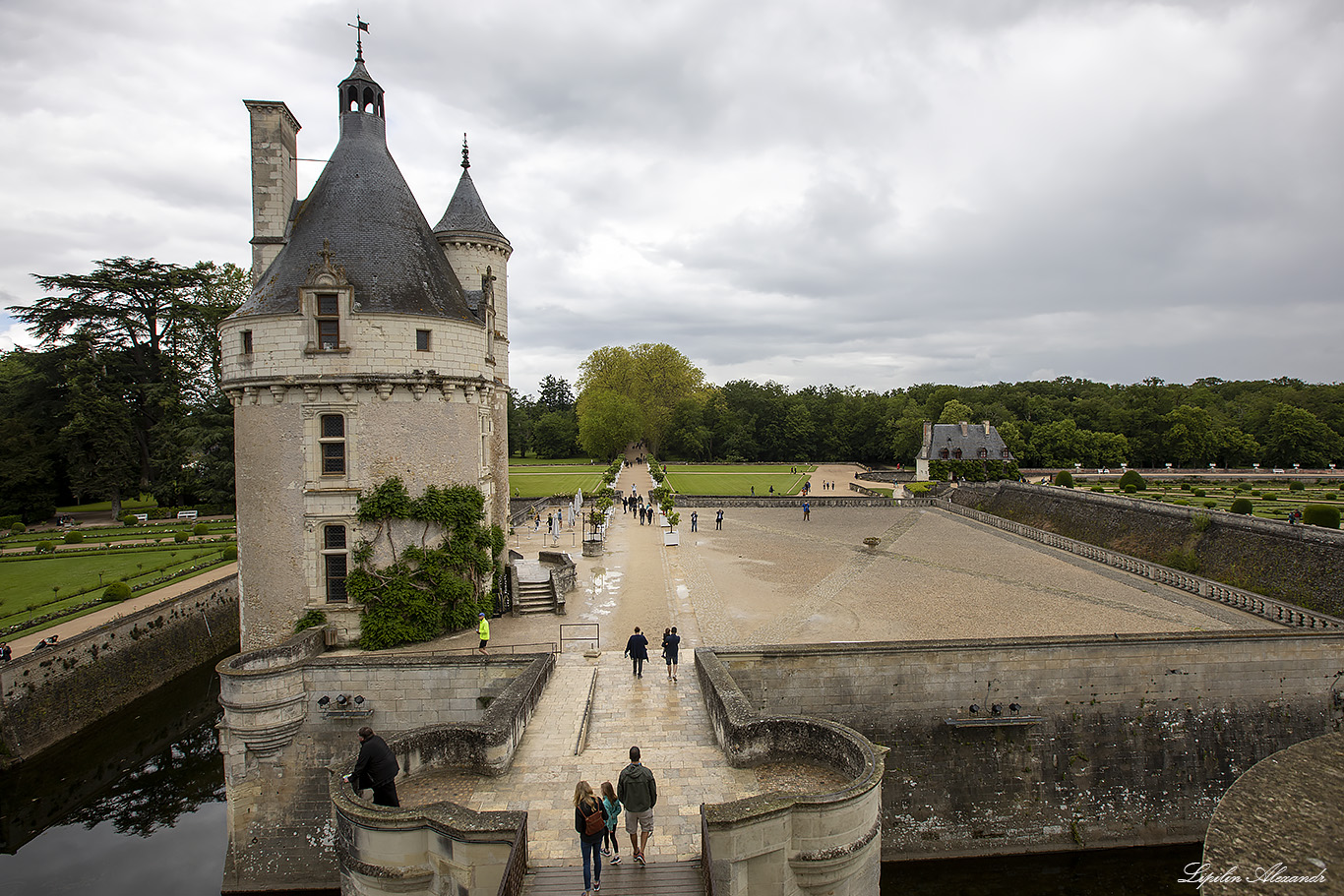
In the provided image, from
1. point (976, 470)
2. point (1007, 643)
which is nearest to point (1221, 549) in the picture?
point (1007, 643)

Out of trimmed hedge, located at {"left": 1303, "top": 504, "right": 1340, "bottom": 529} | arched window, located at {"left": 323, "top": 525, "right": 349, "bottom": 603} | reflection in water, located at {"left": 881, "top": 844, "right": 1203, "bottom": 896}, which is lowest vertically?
reflection in water, located at {"left": 881, "top": 844, "right": 1203, "bottom": 896}

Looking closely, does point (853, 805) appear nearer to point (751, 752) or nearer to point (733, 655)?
point (751, 752)

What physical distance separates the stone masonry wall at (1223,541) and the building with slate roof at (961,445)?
25.7 m

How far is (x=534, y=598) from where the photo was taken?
68.0 ft

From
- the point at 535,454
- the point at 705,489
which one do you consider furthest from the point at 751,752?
the point at 535,454

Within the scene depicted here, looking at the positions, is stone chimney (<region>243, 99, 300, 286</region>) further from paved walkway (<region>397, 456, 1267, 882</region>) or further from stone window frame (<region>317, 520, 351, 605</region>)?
paved walkway (<region>397, 456, 1267, 882</region>)

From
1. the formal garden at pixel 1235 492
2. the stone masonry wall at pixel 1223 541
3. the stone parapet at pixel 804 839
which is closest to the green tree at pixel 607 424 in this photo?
the formal garden at pixel 1235 492

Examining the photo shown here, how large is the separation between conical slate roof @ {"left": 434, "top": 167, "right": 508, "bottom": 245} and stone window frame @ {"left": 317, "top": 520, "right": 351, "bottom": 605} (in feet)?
31.3

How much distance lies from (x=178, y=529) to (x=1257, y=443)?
101m

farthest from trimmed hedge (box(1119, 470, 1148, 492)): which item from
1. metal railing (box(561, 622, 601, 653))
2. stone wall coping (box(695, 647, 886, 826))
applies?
stone wall coping (box(695, 647, 886, 826))

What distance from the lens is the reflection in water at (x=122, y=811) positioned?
13.9 m

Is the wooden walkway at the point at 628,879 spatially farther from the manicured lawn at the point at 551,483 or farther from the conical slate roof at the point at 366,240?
the manicured lawn at the point at 551,483

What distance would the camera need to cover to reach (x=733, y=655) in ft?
44.5

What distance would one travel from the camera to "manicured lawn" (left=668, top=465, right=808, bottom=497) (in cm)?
5906
